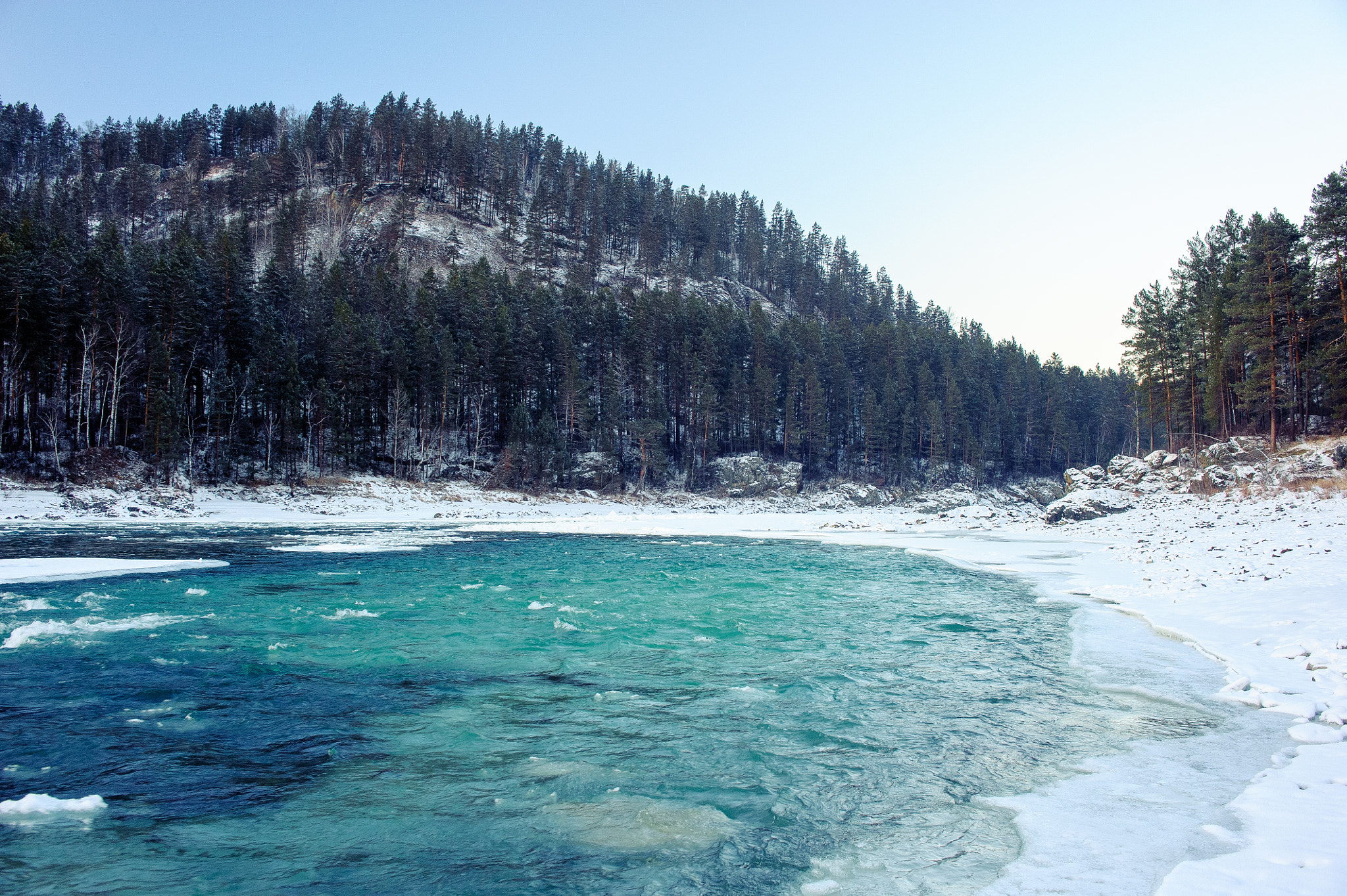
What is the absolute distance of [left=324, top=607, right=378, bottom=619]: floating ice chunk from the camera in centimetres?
1257

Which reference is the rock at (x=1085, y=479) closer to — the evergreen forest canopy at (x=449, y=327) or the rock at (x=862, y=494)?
the evergreen forest canopy at (x=449, y=327)

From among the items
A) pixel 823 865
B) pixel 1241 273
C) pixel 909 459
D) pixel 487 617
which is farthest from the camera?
pixel 909 459

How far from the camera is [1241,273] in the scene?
39125 mm

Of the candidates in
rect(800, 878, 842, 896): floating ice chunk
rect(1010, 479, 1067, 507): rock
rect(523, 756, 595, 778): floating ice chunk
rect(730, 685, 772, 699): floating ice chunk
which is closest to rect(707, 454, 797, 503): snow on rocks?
rect(1010, 479, 1067, 507): rock

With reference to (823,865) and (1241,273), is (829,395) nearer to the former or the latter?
(1241,273)

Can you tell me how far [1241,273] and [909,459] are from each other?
38530mm

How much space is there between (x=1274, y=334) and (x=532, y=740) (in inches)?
1925

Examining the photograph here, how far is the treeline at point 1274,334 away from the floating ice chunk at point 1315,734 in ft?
127

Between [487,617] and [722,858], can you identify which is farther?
[487,617]

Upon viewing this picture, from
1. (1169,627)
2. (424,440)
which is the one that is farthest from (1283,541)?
(424,440)

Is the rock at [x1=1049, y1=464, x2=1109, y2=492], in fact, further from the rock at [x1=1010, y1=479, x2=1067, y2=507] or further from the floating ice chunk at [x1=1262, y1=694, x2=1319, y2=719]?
the floating ice chunk at [x1=1262, y1=694, x2=1319, y2=719]

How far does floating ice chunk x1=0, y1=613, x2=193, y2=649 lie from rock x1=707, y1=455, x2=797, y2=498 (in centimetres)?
5317

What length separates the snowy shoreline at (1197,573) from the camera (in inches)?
156

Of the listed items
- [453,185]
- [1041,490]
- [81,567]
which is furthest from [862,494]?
[453,185]
